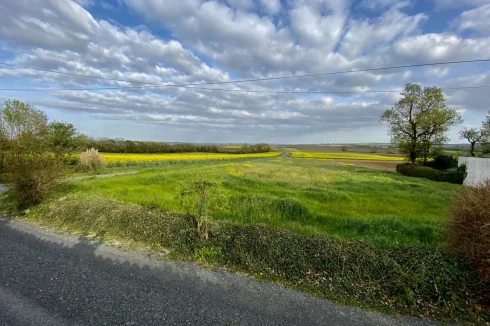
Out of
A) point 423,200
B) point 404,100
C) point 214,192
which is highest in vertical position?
point 404,100

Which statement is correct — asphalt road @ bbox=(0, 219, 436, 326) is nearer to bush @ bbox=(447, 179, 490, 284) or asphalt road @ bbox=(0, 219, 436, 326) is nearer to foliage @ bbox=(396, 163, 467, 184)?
bush @ bbox=(447, 179, 490, 284)

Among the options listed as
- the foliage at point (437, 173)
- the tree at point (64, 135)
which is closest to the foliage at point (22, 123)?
the tree at point (64, 135)

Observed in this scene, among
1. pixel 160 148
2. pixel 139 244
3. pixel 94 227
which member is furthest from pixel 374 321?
pixel 160 148

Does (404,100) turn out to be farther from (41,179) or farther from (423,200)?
(41,179)

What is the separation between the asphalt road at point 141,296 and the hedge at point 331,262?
0.32 meters

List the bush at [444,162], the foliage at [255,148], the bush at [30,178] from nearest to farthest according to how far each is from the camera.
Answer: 1. the bush at [30,178]
2. the bush at [444,162]
3. the foliage at [255,148]

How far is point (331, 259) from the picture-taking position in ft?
13.0

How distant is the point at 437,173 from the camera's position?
22906 mm

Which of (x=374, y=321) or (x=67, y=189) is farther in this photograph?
(x=67, y=189)

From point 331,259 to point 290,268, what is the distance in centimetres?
75

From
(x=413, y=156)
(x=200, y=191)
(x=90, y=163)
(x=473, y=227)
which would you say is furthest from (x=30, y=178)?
(x=413, y=156)

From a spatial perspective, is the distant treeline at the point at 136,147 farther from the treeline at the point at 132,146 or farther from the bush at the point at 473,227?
the bush at the point at 473,227

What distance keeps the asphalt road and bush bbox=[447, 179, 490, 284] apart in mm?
1515

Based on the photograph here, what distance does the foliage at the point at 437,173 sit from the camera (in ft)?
67.6
